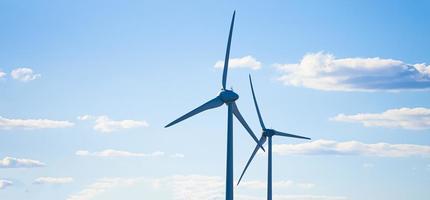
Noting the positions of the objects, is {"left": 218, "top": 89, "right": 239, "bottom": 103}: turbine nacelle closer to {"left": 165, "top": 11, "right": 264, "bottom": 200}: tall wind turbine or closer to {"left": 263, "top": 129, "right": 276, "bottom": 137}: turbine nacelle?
{"left": 165, "top": 11, "right": 264, "bottom": 200}: tall wind turbine

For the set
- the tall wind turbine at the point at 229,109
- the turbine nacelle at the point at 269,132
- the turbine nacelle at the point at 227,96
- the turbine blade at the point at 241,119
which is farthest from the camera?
the turbine nacelle at the point at 269,132

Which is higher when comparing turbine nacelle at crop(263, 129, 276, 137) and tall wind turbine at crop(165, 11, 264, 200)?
turbine nacelle at crop(263, 129, 276, 137)

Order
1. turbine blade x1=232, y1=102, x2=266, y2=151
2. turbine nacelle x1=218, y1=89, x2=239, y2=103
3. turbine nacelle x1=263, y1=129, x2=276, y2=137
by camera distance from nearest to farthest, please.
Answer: turbine nacelle x1=218, y1=89, x2=239, y2=103, turbine blade x1=232, y1=102, x2=266, y2=151, turbine nacelle x1=263, y1=129, x2=276, y2=137

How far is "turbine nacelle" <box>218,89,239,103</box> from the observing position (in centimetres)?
12519

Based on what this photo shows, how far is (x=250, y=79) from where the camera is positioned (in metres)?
174

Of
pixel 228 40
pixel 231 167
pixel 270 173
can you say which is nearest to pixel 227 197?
pixel 231 167

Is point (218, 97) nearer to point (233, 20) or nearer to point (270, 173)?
point (233, 20)

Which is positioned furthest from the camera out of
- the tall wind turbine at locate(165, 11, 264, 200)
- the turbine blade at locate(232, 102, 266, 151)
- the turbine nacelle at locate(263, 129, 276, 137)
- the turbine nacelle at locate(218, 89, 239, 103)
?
the turbine nacelle at locate(263, 129, 276, 137)

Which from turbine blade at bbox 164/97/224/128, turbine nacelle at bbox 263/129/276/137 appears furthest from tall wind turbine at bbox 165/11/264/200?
turbine nacelle at bbox 263/129/276/137

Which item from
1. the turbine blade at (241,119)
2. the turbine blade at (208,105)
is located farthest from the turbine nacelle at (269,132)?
the turbine blade at (208,105)

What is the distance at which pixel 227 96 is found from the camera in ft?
411

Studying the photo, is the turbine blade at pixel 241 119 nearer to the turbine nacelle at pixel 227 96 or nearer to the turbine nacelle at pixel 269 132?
the turbine nacelle at pixel 227 96

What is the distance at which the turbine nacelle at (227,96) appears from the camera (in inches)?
4929

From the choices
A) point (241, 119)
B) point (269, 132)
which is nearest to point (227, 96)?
point (241, 119)
